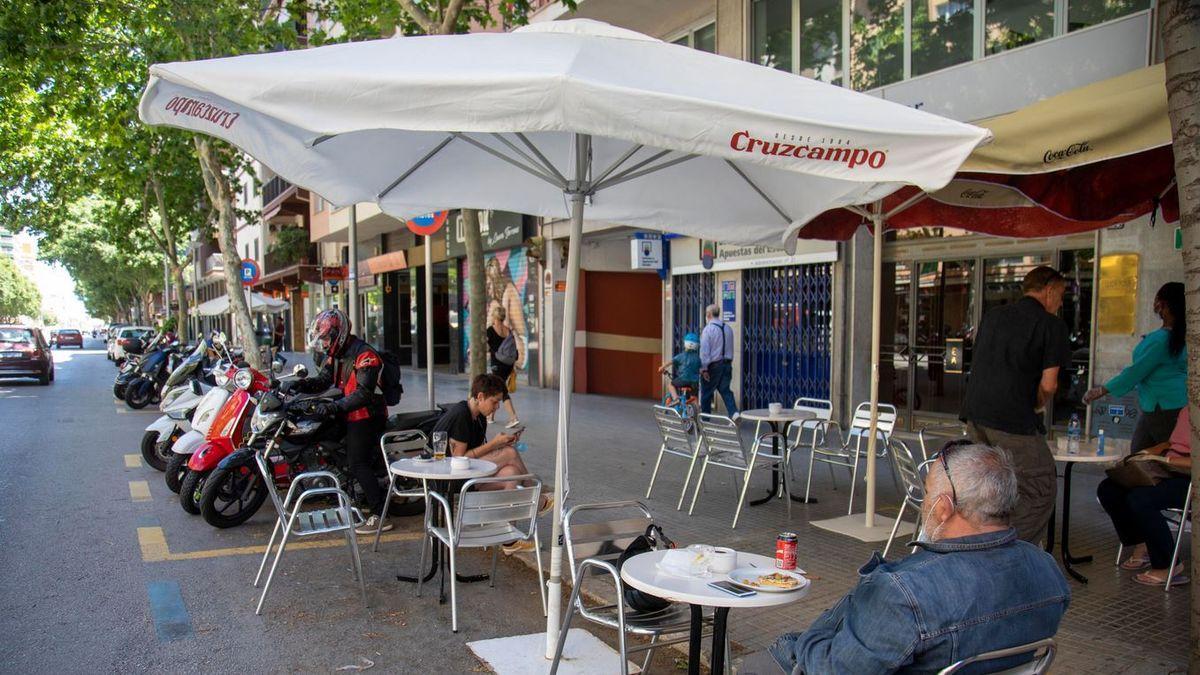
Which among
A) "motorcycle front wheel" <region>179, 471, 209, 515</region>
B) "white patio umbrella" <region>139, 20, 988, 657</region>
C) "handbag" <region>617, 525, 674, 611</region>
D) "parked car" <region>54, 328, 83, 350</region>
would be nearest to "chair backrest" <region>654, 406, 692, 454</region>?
"white patio umbrella" <region>139, 20, 988, 657</region>

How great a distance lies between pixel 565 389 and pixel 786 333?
8.59m

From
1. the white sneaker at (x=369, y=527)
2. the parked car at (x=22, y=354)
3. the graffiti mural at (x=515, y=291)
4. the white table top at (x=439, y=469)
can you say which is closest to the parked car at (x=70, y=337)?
the parked car at (x=22, y=354)

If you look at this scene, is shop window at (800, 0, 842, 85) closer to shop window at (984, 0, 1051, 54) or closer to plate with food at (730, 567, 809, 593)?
shop window at (984, 0, 1051, 54)

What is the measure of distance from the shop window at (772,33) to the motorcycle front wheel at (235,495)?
29.7ft

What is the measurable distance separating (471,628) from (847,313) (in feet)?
25.9

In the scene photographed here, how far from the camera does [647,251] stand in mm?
13984

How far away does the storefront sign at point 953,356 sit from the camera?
973 centimetres

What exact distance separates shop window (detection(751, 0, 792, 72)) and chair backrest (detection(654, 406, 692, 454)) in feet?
21.8

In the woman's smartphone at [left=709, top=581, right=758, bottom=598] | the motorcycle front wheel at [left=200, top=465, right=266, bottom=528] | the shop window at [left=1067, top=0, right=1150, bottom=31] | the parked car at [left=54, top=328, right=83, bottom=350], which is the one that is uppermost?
the shop window at [left=1067, top=0, right=1150, bottom=31]

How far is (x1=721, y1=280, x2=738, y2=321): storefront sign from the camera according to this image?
1284cm

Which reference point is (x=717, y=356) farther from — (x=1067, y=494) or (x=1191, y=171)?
(x=1191, y=171)

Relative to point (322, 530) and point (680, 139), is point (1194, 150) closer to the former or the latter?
point (680, 139)

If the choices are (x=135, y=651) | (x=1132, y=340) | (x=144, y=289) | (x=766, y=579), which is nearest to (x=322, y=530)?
(x=135, y=651)

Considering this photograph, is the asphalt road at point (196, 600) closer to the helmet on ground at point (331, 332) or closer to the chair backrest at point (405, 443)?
the chair backrest at point (405, 443)
